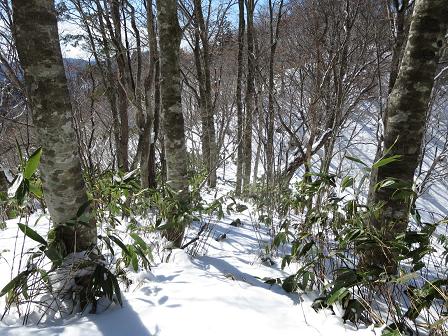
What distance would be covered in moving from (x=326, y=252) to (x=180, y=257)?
104cm

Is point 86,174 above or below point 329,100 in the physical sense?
below

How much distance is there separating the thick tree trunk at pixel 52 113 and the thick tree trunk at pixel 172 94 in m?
0.95

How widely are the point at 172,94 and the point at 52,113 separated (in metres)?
1.24

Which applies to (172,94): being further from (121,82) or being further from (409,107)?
(121,82)

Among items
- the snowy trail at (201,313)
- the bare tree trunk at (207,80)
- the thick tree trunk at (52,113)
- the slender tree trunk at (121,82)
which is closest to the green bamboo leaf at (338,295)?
the snowy trail at (201,313)

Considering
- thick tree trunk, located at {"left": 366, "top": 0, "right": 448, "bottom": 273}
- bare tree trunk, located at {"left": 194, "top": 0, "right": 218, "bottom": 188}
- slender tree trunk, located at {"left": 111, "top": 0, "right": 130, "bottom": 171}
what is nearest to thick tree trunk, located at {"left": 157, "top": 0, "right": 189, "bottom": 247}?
thick tree trunk, located at {"left": 366, "top": 0, "right": 448, "bottom": 273}

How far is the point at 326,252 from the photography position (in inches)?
80.6

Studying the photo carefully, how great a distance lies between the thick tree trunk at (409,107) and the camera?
1.75 m

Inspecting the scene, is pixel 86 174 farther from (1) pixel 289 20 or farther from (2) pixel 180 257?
(1) pixel 289 20

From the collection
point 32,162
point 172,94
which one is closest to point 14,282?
point 32,162

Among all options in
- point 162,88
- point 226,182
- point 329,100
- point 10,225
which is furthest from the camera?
point 226,182

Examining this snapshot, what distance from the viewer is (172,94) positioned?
2684 mm

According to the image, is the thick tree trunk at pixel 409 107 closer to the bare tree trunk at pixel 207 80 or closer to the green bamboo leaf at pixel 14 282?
the green bamboo leaf at pixel 14 282

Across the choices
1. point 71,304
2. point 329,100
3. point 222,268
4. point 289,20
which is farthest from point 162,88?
point 289,20
